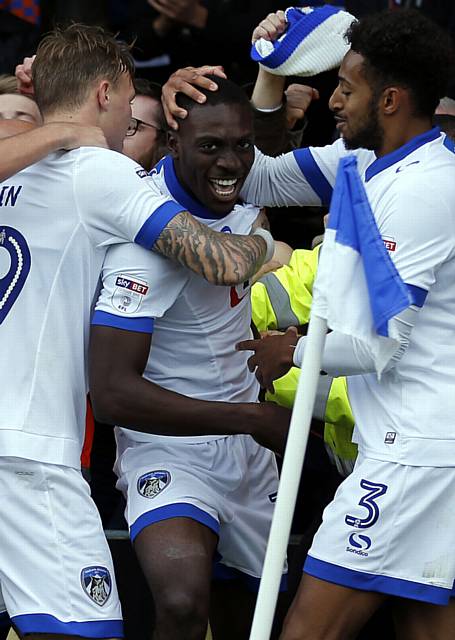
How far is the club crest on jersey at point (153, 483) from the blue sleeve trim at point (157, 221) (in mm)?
769

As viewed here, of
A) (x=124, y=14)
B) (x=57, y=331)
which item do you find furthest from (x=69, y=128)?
(x=124, y=14)

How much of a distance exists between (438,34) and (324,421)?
1245 millimetres

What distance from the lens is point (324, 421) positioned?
412 centimetres

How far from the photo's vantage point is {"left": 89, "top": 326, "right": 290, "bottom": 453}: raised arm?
377 cm

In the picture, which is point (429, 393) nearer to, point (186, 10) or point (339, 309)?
point (339, 309)

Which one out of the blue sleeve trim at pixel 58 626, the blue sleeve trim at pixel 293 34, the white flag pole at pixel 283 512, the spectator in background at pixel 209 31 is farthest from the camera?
the spectator in background at pixel 209 31

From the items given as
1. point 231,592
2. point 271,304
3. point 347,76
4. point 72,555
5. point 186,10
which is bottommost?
point 231,592

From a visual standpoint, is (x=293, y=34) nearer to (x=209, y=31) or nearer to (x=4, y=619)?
(x=209, y=31)

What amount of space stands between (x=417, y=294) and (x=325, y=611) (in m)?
0.89

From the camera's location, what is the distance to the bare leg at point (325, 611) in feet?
11.5

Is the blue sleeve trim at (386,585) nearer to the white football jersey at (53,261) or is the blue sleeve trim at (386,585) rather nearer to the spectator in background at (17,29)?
the white football jersey at (53,261)

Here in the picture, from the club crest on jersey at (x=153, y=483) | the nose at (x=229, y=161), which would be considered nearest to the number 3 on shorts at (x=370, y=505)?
the club crest on jersey at (x=153, y=483)

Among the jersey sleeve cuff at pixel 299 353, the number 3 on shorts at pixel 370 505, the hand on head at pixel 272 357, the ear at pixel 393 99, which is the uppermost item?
the ear at pixel 393 99

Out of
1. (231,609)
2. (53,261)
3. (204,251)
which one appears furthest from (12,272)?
(231,609)
